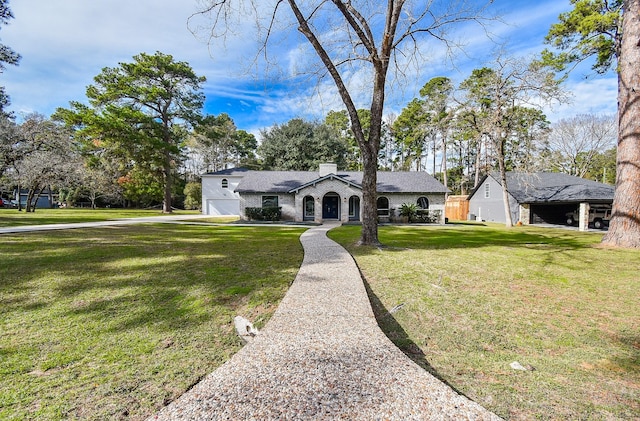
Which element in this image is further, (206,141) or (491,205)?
(206,141)

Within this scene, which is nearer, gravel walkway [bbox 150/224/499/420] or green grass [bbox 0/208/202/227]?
gravel walkway [bbox 150/224/499/420]

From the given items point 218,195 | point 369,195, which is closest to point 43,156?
point 218,195

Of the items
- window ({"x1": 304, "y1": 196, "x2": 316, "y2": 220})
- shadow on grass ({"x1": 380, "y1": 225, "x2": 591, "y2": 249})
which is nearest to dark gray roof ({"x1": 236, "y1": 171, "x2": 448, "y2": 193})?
window ({"x1": 304, "y1": 196, "x2": 316, "y2": 220})

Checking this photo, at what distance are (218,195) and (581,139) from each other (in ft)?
140

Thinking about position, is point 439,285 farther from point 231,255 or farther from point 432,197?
Answer: point 432,197

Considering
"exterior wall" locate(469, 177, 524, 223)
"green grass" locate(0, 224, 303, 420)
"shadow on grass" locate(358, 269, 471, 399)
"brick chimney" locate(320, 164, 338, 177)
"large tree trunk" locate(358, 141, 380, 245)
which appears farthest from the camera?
"brick chimney" locate(320, 164, 338, 177)

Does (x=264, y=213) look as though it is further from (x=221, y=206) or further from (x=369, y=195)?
(x=369, y=195)

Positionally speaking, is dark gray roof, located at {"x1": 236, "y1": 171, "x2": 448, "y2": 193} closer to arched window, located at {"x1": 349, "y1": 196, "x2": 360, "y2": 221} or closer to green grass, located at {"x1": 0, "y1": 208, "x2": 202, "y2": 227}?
arched window, located at {"x1": 349, "y1": 196, "x2": 360, "y2": 221}

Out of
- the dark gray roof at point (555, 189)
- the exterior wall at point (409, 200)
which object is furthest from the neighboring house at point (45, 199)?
the dark gray roof at point (555, 189)

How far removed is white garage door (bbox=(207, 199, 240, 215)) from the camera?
99.1 feet

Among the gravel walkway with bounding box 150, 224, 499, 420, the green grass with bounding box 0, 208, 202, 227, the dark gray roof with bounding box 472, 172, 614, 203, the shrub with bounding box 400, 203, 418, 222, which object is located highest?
the dark gray roof with bounding box 472, 172, 614, 203

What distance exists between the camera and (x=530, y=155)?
18.4 metres

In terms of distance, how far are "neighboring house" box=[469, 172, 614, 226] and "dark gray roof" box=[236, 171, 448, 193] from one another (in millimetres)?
5491

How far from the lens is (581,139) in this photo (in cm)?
3425
